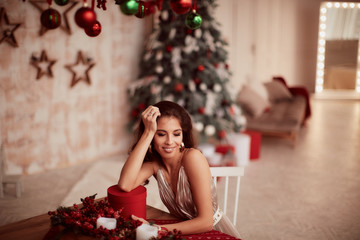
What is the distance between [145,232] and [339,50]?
1242cm

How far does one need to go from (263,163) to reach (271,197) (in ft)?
4.02

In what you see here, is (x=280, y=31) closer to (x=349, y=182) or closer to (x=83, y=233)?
(x=349, y=182)

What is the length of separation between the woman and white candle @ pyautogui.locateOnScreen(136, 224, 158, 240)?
0.66 feet

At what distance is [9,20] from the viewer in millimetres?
3848

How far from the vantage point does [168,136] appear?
168 cm

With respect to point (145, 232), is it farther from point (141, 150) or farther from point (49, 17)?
point (49, 17)

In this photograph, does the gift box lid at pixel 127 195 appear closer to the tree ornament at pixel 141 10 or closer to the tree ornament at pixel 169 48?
the tree ornament at pixel 141 10

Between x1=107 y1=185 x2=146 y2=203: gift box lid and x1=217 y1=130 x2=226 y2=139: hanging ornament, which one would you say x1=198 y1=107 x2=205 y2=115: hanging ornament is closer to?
x1=217 y1=130 x2=226 y2=139: hanging ornament

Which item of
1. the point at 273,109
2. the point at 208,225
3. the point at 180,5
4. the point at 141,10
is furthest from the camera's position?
the point at 273,109

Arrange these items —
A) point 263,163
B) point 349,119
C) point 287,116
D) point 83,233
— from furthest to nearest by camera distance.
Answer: point 349,119 < point 287,116 < point 263,163 < point 83,233

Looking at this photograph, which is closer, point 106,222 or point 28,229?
point 106,222

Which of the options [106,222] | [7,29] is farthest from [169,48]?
[106,222]

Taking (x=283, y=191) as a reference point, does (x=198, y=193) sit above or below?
above

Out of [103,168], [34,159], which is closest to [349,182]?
[103,168]
